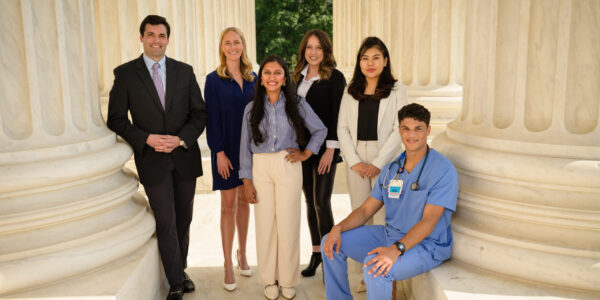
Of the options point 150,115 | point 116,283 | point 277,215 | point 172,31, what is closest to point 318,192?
point 277,215

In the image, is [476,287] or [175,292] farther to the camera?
[175,292]

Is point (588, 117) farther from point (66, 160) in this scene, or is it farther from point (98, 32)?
point (98, 32)

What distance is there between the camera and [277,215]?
28.5 ft

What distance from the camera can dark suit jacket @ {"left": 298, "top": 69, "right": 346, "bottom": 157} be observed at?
949 centimetres

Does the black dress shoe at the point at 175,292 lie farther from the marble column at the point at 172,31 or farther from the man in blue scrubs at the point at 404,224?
the marble column at the point at 172,31

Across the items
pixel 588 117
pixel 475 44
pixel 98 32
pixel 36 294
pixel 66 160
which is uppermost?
pixel 98 32

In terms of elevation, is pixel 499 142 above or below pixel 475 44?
below

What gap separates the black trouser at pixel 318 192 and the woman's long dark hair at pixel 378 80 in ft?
4.39

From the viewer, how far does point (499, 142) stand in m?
7.42

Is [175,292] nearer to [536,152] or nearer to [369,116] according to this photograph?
[369,116]

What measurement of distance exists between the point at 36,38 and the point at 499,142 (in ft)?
20.9

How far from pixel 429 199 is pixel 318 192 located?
9.32 feet

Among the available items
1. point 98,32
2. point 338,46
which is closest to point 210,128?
point 98,32

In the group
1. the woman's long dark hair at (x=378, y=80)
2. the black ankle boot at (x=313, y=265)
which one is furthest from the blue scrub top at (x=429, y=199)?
the black ankle boot at (x=313, y=265)
